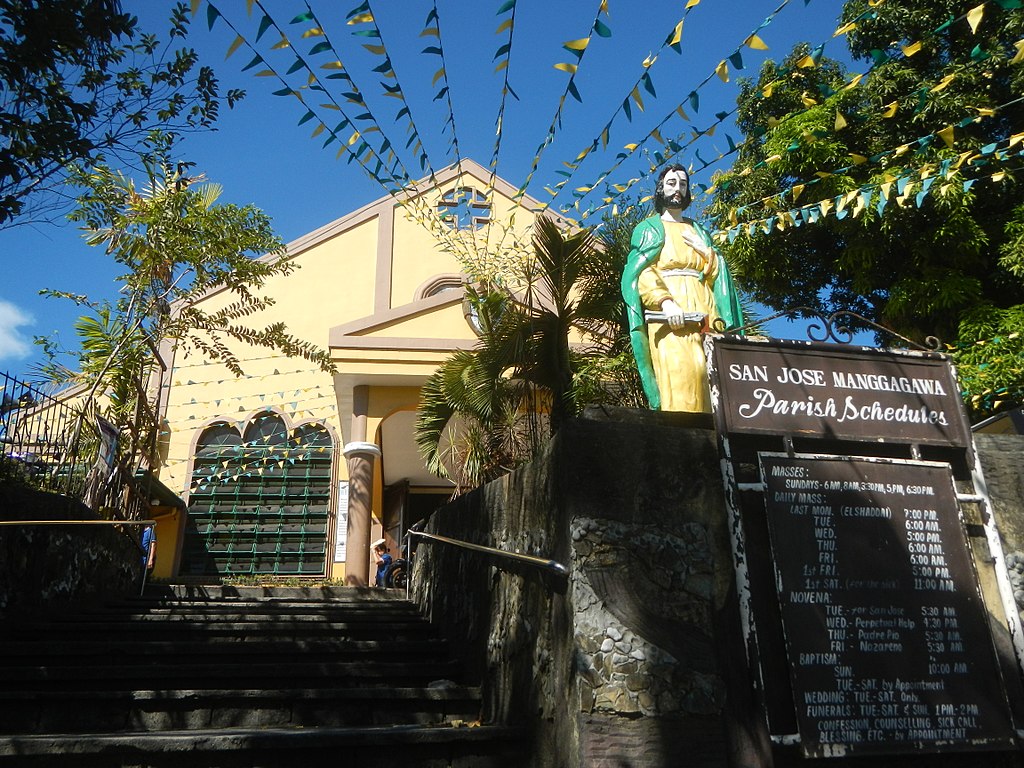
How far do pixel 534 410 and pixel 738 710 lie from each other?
5.30m

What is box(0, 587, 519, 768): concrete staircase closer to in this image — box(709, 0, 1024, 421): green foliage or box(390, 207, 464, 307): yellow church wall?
box(709, 0, 1024, 421): green foliage

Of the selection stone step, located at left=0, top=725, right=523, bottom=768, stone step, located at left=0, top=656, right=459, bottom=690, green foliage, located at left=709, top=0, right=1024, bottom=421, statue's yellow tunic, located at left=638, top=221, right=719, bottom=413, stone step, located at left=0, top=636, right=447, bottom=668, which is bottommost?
stone step, located at left=0, top=725, right=523, bottom=768

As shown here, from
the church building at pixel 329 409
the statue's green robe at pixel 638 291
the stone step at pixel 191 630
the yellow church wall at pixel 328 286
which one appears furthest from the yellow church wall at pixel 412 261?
the statue's green robe at pixel 638 291

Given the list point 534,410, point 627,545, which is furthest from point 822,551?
point 534,410

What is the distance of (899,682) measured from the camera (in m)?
3.27

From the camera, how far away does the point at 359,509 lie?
454 inches

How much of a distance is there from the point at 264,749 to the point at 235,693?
83cm

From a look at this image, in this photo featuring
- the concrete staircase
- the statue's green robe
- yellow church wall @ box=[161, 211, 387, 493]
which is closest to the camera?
the concrete staircase

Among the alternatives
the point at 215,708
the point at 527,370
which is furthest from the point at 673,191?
the point at 215,708

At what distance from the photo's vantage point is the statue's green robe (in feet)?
15.9

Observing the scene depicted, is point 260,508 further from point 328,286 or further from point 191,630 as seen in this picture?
point 191,630

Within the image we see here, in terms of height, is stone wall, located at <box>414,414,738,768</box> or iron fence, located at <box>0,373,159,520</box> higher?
iron fence, located at <box>0,373,159,520</box>

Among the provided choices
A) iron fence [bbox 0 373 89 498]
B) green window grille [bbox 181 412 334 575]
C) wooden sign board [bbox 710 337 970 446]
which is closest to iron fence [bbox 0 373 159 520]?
iron fence [bbox 0 373 89 498]

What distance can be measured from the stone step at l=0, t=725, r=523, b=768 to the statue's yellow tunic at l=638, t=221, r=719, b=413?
84.0 inches
